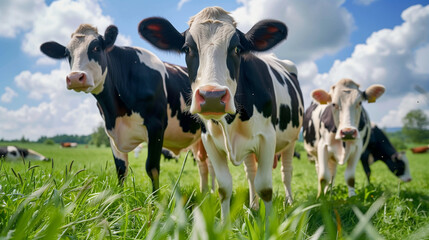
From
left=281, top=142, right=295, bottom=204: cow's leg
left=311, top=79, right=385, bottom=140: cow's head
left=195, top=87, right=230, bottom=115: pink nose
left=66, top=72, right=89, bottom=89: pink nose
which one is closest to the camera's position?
left=195, top=87, right=230, bottom=115: pink nose

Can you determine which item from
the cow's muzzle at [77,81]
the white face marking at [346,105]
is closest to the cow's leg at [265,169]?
the cow's muzzle at [77,81]

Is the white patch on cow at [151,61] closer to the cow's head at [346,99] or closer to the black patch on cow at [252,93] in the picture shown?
the black patch on cow at [252,93]

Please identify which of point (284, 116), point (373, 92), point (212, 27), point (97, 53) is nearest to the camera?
point (212, 27)

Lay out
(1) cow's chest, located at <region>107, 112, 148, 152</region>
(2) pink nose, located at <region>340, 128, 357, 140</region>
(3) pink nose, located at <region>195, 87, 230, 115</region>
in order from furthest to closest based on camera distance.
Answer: (2) pink nose, located at <region>340, 128, 357, 140</region> < (1) cow's chest, located at <region>107, 112, 148, 152</region> < (3) pink nose, located at <region>195, 87, 230, 115</region>

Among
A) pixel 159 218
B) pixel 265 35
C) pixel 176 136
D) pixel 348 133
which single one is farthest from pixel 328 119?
pixel 159 218

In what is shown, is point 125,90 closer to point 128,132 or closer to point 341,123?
point 128,132

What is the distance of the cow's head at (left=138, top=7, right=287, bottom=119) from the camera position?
2.40 meters

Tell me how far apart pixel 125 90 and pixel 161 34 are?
1504 mm

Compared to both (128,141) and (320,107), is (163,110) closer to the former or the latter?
(128,141)

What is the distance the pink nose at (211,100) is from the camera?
2.34m

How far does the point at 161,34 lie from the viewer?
342cm

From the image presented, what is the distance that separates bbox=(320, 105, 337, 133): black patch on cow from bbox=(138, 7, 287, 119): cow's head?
3.37 m

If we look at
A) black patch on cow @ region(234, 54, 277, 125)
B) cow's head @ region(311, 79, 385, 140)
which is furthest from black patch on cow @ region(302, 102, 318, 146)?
black patch on cow @ region(234, 54, 277, 125)

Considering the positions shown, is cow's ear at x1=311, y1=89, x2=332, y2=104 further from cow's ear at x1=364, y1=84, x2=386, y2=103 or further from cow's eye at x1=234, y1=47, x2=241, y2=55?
cow's eye at x1=234, y1=47, x2=241, y2=55
